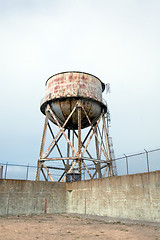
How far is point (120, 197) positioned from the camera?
44.7ft

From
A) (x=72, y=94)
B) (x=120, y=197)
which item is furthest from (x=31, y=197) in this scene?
(x=72, y=94)

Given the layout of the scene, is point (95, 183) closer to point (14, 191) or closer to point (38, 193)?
point (38, 193)

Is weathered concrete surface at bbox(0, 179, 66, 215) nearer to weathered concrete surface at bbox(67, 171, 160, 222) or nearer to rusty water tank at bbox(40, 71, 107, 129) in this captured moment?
weathered concrete surface at bbox(67, 171, 160, 222)

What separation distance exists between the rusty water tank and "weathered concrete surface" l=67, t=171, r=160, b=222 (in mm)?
6965

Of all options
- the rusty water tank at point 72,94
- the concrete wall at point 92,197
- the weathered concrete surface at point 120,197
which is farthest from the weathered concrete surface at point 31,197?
the rusty water tank at point 72,94

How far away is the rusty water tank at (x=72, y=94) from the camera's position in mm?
20422

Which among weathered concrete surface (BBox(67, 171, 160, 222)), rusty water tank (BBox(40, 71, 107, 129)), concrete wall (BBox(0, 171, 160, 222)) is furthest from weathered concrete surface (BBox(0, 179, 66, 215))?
rusty water tank (BBox(40, 71, 107, 129))

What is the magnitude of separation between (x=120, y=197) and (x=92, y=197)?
2727 mm

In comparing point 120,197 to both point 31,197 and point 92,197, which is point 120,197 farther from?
point 31,197

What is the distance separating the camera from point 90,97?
20.6m

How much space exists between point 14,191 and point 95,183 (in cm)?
606

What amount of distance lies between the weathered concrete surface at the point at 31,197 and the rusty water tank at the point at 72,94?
272 inches

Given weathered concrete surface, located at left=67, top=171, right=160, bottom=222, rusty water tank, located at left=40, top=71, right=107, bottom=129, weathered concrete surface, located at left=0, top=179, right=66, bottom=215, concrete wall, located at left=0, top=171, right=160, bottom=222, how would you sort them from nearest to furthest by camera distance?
weathered concrete surface, located at left=67, top=171, right=160, bottom=222
concrete wall, located at left=0, top=171, right=160, bottom=222
weathered concrete surface, located at left=0, top=179, right=66, bottom=215
rusty water tank, located at left=40, top=71, right=107, bottom=129

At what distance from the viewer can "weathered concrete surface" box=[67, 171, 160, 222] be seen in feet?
38.8
